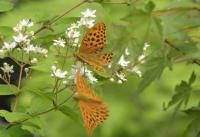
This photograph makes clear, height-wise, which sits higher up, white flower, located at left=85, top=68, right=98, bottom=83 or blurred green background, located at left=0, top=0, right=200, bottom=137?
white flower, located at left=85, top=68, right=98, bottom=83

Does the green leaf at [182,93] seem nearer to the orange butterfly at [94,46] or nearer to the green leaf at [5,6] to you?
the orange butterfly at [94,46]

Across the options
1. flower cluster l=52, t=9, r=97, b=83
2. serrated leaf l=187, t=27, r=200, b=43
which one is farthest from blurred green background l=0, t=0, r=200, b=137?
flower cluster l=52, t=9, r=97, b=83

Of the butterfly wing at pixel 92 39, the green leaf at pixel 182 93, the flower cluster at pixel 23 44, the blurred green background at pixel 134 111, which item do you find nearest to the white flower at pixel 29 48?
the flower cluster at pixel 23 44

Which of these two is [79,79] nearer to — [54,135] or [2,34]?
[2,34]

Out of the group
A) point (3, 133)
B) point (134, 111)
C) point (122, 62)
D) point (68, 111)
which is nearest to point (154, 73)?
point (122, 62)

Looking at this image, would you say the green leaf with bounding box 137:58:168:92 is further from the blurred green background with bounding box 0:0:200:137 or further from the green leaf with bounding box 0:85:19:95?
the blurred green background with bounding box 0:0:200:137

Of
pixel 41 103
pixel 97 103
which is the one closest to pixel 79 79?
pixel 97 103
